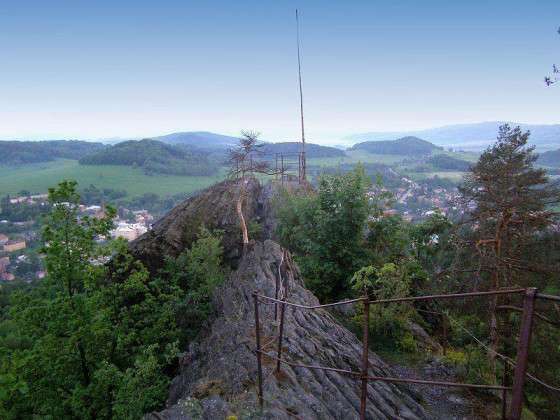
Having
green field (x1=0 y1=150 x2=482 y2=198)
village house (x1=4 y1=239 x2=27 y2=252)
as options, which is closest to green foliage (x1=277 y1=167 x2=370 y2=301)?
village house (x1=4 y1=239 x2=27 y2=252)

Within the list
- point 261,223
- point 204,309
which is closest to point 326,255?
point 204,309

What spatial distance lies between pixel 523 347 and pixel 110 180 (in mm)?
121859

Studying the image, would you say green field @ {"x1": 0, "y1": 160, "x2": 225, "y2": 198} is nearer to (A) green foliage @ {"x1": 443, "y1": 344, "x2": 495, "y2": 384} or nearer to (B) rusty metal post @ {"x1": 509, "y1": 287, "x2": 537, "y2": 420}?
(A) green foliage @ {"x1": 443, "y1": 344, "x2": 495, "y2": 384}

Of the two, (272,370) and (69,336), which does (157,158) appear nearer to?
(69,336)

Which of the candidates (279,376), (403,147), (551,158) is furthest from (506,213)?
(403,147)

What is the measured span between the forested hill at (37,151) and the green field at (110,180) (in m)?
21.3

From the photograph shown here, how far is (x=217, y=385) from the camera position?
7.04 m

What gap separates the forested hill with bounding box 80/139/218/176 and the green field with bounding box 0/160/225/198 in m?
2.37

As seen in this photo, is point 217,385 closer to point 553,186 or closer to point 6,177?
point 553,186

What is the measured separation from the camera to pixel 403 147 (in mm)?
129375

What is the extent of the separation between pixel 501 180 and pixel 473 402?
6110 millimetres

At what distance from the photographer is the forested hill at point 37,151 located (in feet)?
→ 520

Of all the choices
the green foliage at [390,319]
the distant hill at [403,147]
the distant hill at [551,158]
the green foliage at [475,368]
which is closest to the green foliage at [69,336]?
the green foliage at [390,319]

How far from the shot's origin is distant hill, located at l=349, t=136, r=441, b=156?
125438mm
